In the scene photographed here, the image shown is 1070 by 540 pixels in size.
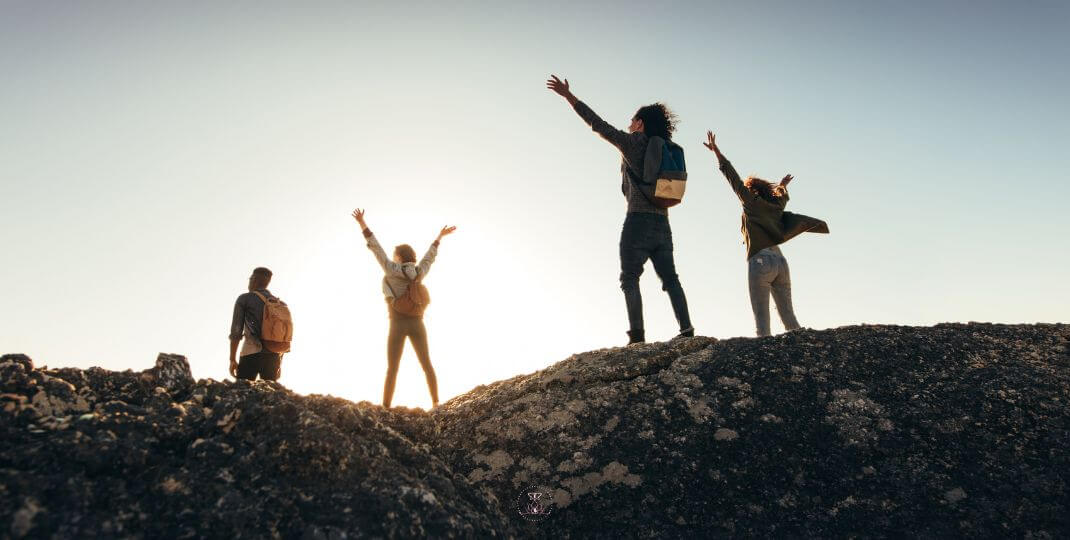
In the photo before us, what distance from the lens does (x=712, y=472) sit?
3.75 meters

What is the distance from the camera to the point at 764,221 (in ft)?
25.1

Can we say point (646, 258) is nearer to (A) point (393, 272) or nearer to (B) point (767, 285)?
(B) point (767, 285)

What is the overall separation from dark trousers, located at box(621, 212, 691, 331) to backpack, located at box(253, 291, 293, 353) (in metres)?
3.78

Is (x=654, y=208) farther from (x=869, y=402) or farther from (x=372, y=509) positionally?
(x=372, y=509)

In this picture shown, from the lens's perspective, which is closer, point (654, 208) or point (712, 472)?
point (712, 472)

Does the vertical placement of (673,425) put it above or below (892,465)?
above

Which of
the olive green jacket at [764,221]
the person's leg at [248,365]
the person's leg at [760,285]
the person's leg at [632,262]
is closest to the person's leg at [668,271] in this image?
the person's leg at [632,262]

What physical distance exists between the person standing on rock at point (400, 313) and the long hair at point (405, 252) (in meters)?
0.07

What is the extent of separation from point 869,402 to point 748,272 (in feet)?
11.3

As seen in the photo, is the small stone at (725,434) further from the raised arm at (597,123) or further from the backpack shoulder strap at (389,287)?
the backpack shoulder strap at (389,287)

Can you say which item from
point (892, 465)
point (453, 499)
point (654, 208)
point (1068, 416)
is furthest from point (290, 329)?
point (1068, 416)

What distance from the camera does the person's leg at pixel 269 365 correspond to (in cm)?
721

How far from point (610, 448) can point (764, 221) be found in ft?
15.1

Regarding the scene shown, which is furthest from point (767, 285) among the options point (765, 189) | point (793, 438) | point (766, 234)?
point (793, 438)
